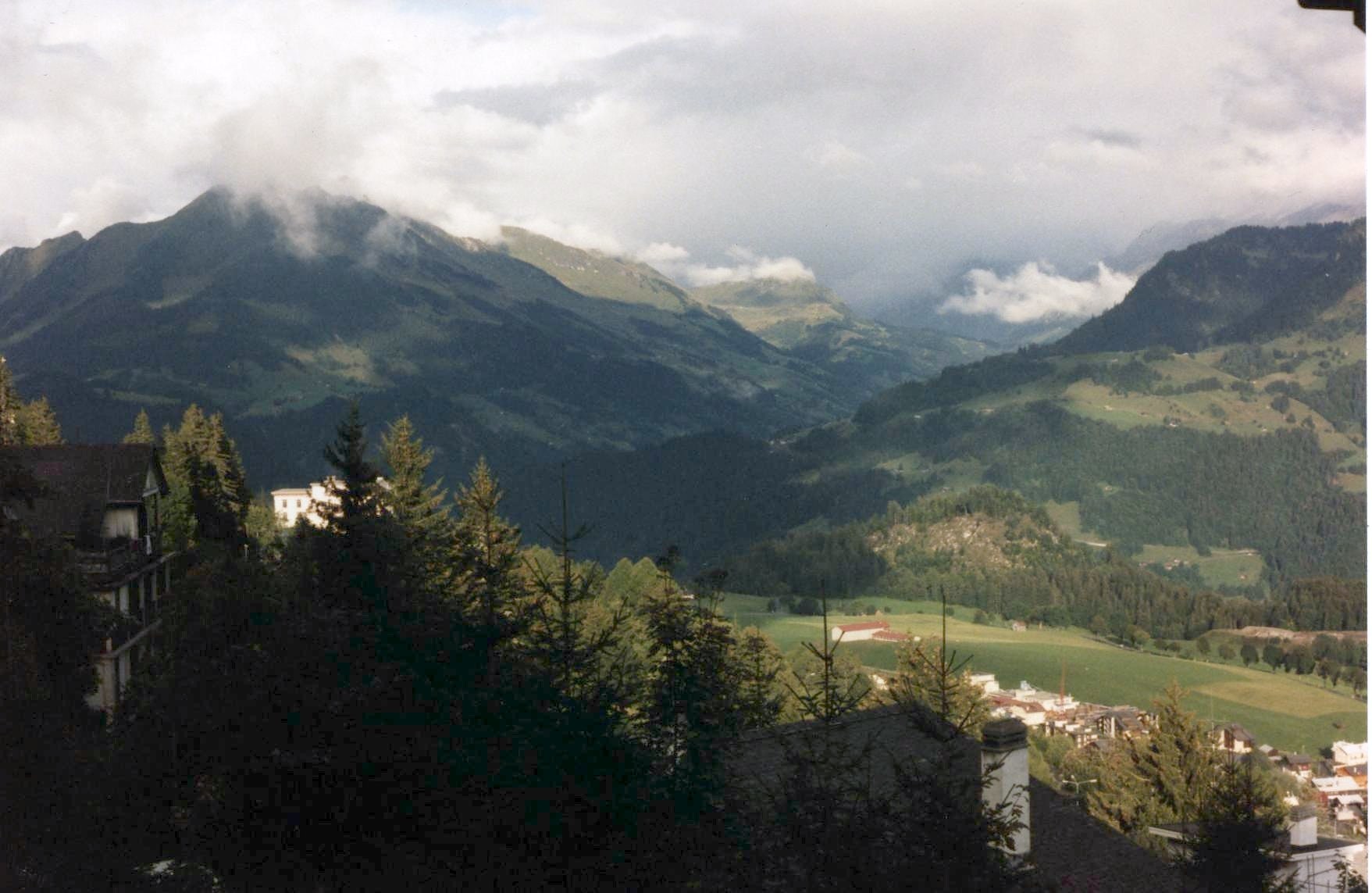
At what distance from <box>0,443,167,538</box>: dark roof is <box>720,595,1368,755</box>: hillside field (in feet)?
365

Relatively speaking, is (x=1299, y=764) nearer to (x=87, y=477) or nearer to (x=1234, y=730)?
(x=1234, y=730)

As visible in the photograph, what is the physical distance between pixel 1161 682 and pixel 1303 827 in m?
126

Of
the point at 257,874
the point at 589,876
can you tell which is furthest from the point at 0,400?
the point at 589,876

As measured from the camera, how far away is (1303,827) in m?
53.8

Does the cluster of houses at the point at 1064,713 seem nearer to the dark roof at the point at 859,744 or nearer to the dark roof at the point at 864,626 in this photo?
the dark roof at the point at 864,626

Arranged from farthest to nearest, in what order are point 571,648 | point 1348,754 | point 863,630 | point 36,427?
point 863,630 → point 1348,754 → point 36,427 → point 571,648

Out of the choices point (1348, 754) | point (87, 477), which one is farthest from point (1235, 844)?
→ point (1348, 754)

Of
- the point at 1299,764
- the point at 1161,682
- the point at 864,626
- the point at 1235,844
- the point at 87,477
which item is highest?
the point at 87,477

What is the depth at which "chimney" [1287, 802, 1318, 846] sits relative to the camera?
5169 centimetres

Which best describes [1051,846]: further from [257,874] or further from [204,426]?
[204,426]

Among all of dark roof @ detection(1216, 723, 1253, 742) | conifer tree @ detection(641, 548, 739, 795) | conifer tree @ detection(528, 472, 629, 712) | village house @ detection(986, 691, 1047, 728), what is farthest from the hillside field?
conifer tree @ detection(528, 472, 629, 712)

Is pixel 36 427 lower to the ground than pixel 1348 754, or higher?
higher

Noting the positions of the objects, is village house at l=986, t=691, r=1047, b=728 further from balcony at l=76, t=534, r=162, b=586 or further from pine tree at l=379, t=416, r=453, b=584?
balcony at l=76, t=534, r=162, b=586

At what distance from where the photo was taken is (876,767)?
1875 cm
